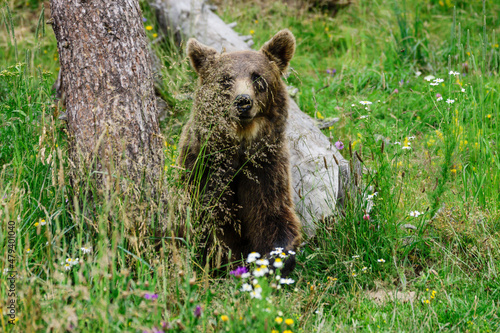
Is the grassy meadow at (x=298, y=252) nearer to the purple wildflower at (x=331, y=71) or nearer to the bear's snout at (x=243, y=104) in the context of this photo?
the bear's snout at (x=243, y=104)

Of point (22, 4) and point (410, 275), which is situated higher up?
A: point (22, 4)

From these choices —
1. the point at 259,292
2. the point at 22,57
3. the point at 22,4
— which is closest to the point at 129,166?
the point at 259,292

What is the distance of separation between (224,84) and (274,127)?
1.65ft

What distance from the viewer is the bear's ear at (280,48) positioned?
12.9 feet

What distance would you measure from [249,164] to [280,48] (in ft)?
3.40

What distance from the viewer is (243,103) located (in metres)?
3.32

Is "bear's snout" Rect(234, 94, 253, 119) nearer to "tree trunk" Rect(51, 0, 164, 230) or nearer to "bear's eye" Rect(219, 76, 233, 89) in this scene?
"bear's eye" Rect(219, 76, 233, 89)

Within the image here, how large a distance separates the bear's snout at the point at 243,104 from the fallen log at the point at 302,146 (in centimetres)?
49

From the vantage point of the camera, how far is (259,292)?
2111 millimetres

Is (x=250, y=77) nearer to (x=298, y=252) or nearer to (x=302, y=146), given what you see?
(x=302, y=146)

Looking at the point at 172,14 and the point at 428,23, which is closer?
the point at 172,14

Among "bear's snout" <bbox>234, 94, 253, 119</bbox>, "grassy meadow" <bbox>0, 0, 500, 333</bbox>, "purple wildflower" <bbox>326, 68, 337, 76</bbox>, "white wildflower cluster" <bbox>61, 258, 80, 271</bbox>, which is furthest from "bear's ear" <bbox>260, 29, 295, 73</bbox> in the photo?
"purple wildflower" <bbox>326, 68, 337, 76</bbox>

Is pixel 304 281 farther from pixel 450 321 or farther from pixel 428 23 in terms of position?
pixel 428 23

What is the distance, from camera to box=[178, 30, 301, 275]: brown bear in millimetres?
3492
